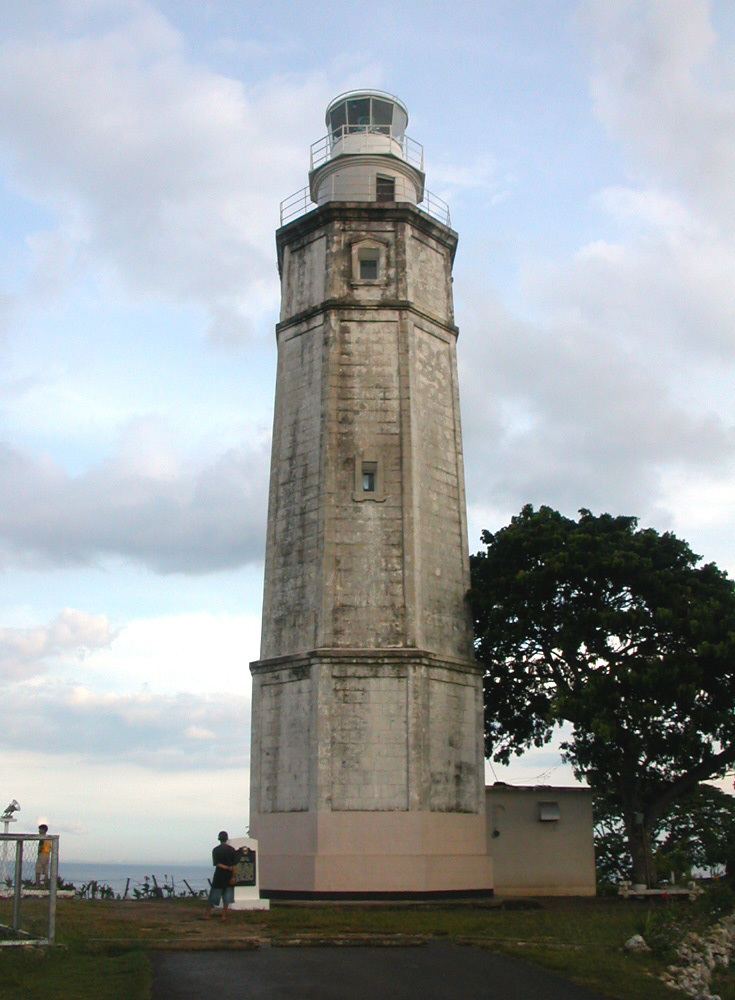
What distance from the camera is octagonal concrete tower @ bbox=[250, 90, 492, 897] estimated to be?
25781 mm

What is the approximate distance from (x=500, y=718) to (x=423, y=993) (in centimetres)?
2036

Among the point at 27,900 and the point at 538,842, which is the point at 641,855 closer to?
the point at 538,842

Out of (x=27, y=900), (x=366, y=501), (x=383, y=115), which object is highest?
(x=383, y=115)

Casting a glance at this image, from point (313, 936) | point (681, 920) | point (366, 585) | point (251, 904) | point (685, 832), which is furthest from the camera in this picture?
point (685, 832)

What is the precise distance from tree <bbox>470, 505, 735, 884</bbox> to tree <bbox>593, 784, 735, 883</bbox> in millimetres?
11257

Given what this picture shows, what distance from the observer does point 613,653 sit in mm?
28766

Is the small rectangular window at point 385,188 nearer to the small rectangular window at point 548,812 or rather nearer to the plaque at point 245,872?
the small rectangular window at point 548,812

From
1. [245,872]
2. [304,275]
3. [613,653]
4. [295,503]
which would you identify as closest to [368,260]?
[304,275]

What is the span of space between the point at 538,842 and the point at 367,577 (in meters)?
9.66

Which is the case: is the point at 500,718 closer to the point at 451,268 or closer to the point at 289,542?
the point at 289,542

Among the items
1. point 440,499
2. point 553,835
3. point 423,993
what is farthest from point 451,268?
point 423,993

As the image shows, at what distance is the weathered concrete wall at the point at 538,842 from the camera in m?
29.9

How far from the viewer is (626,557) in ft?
94.4

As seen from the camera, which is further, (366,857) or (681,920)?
(366,857)
